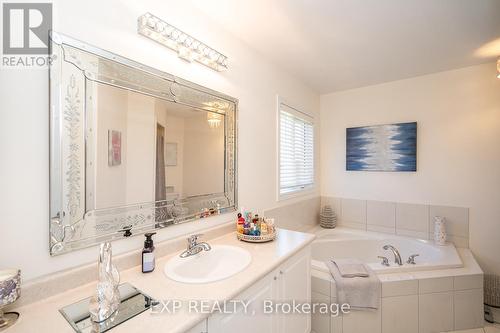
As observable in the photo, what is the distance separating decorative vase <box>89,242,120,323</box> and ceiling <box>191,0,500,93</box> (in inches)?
60.6

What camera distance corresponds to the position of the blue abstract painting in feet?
8.75

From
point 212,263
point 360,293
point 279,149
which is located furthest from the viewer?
point 279,149

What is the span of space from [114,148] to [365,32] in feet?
6.37

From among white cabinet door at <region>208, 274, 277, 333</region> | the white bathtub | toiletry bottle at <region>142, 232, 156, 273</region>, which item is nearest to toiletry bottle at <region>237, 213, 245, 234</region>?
white cabinet door at <region>208, 274, 277, 333</region>

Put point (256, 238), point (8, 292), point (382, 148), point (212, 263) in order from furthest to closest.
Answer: point (382, 148)
point (256, 238)
point (212, 263)
point (8, 292)

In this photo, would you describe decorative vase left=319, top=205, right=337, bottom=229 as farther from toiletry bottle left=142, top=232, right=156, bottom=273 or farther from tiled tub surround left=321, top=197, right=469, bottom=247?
toiletry bottle left=142, top=232, right=156, bottom=273

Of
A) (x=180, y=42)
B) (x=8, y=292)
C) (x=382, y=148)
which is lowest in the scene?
(x=8, y=292)

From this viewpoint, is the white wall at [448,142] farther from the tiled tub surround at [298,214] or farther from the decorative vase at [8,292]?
the decorative vase at [8,292]

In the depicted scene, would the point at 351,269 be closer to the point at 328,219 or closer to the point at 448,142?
the point at 328,219

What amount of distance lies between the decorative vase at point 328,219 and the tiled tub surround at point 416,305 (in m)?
1.19

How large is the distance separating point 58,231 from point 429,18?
8.22 ft

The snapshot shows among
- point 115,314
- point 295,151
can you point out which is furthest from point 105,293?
point 295,151

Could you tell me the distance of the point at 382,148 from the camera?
9.31 ft

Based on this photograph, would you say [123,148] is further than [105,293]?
Yes
